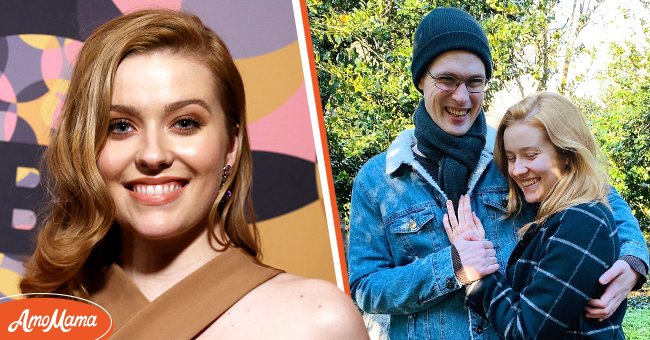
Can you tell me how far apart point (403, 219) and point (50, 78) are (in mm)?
1258

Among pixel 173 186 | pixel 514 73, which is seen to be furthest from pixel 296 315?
pixel 514 73

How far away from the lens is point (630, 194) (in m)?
2.02

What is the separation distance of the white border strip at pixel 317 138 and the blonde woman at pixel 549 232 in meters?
0.50

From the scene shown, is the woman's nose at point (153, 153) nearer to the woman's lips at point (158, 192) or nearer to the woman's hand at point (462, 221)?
the woman's lips at point (158, 192)

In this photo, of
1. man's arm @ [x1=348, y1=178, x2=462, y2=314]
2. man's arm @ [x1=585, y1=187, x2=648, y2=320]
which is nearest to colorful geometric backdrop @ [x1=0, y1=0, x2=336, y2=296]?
man's arm @ [x1=348, y1=178, x2=462, y2=314]

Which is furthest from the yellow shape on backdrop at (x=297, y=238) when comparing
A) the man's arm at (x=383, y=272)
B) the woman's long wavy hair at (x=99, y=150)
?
the woman's long wavy hair at (x=99, y=150)

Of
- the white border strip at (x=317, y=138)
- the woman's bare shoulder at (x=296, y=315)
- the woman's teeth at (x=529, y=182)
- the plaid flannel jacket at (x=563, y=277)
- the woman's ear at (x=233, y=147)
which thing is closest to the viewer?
the woman's bare shoulder at (x=296, y=315)

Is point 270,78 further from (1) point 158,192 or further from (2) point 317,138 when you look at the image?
(1) point 158,192

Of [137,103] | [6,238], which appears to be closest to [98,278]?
[137,103]

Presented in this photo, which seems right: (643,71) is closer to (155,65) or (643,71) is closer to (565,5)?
(565,5)

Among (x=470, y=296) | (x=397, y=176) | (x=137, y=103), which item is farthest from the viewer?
(x=397, y=176)

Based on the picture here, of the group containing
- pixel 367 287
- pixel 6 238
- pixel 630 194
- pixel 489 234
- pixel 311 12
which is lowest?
pixel 6 238

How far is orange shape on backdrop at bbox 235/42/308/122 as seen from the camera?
2496 millimetres

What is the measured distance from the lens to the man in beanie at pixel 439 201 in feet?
6.34
